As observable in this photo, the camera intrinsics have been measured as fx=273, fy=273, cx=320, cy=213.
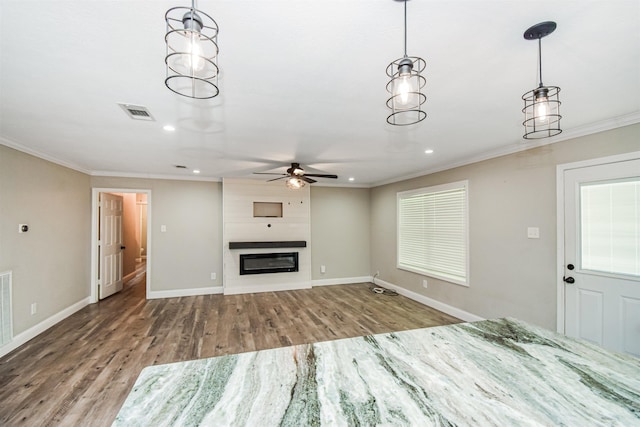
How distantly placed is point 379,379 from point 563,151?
11.1 ft

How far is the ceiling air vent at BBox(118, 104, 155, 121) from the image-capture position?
2227 millimetres

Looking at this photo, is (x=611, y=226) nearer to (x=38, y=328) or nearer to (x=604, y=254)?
(x=604, y=254)

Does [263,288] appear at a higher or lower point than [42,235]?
lower

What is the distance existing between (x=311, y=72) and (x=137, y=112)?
164cm

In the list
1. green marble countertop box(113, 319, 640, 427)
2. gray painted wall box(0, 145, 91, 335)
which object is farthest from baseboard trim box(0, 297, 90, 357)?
green marble countertop box(113, 319, 640, 427)

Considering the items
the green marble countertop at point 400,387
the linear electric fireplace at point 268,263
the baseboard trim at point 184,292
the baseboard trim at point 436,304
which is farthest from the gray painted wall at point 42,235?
the baseboard trim at point 436,304

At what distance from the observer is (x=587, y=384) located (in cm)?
96

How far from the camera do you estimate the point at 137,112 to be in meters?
2.35

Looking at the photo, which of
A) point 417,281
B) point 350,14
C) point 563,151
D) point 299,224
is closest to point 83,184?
point 299,224

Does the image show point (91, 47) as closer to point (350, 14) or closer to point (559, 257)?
point (350, 14)

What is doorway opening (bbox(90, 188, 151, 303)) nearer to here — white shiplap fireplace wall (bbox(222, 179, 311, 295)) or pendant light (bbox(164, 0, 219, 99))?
white shiplap fireplace wall (bbox(222, 179, 311, 295))

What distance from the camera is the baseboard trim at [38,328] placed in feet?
10.0

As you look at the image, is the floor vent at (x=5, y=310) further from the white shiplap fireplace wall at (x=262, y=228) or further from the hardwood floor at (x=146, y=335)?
the white shiplap fireplace wall at (x=262, y=228)

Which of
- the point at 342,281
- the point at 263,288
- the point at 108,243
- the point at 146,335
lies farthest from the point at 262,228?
the point at 108,243
